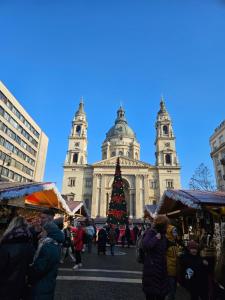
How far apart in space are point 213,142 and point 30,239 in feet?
138

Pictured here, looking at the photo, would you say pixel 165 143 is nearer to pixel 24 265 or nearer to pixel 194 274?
pixel 194 274

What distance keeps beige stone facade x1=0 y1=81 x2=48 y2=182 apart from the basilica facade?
30.7 ft

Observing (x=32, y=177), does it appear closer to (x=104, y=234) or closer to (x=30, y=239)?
(x=104, y=234)

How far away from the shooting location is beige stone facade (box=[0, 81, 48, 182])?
39312 millimetres

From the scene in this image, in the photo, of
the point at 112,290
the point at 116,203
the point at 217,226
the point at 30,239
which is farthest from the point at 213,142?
the point at 30,239

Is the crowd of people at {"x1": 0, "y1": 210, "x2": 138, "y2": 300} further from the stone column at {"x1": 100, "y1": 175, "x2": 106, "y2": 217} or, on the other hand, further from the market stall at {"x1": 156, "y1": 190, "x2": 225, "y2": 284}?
the stone column at {"x1": 100, "y1": 175, "x2": 106, "y2": 217}

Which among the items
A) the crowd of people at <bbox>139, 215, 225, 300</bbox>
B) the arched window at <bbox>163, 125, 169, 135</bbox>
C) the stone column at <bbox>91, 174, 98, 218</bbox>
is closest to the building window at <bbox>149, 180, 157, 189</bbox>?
the arched window at <bbox>163, 125, 169, 135</bbox>

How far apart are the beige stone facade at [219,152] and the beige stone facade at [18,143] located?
3400 cm

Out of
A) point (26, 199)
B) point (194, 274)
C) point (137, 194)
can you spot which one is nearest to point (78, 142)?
point (137, 194)

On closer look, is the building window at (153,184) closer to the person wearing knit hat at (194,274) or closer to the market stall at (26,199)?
the market stall at (26,199)

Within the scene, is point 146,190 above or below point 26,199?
above

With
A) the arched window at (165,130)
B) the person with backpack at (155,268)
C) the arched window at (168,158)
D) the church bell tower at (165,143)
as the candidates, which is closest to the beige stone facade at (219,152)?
the church bell tower at (165,143)

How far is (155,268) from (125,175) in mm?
59618

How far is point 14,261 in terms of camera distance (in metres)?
2.52
